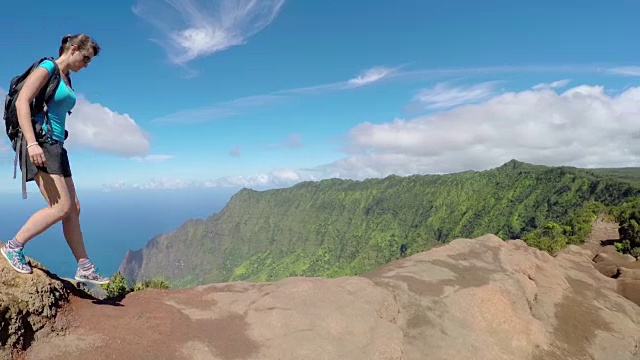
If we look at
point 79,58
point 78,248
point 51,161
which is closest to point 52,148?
point 51,161

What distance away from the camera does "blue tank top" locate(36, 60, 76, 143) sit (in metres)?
7.08

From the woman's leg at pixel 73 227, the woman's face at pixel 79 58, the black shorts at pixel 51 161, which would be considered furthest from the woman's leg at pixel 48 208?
the woman's face at pixel 79 58

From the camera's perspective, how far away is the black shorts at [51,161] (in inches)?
281

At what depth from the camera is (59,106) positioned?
288 inches

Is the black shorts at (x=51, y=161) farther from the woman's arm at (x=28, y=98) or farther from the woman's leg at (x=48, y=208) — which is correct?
the woman's arm at (x=28, y=98)

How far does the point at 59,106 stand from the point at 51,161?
42.3 inches

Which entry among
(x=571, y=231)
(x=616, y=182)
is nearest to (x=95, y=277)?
(x=571, y=231)

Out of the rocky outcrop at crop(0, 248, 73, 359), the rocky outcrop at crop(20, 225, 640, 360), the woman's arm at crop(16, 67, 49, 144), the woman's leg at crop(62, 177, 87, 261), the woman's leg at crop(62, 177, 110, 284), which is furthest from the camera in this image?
the rocky outcrop at crop(20, 225, 640, 360)

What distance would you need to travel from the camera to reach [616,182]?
131 meters

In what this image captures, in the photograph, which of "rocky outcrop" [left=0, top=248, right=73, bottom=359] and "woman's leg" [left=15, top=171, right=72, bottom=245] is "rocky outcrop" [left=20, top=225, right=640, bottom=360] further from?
"woman's leg" [left=15, top=171, right=72, bottom=245]

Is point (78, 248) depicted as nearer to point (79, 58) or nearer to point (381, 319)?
point (79, 58)

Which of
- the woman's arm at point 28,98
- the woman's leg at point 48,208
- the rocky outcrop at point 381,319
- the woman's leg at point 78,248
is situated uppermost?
the woman's arm at point 28,98

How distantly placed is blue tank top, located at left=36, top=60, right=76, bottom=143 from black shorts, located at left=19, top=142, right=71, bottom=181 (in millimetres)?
197

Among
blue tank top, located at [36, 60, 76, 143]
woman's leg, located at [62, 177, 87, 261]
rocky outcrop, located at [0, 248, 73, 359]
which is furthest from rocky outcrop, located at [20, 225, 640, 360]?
blue tank top, located at [36, 60, 76, 143]
